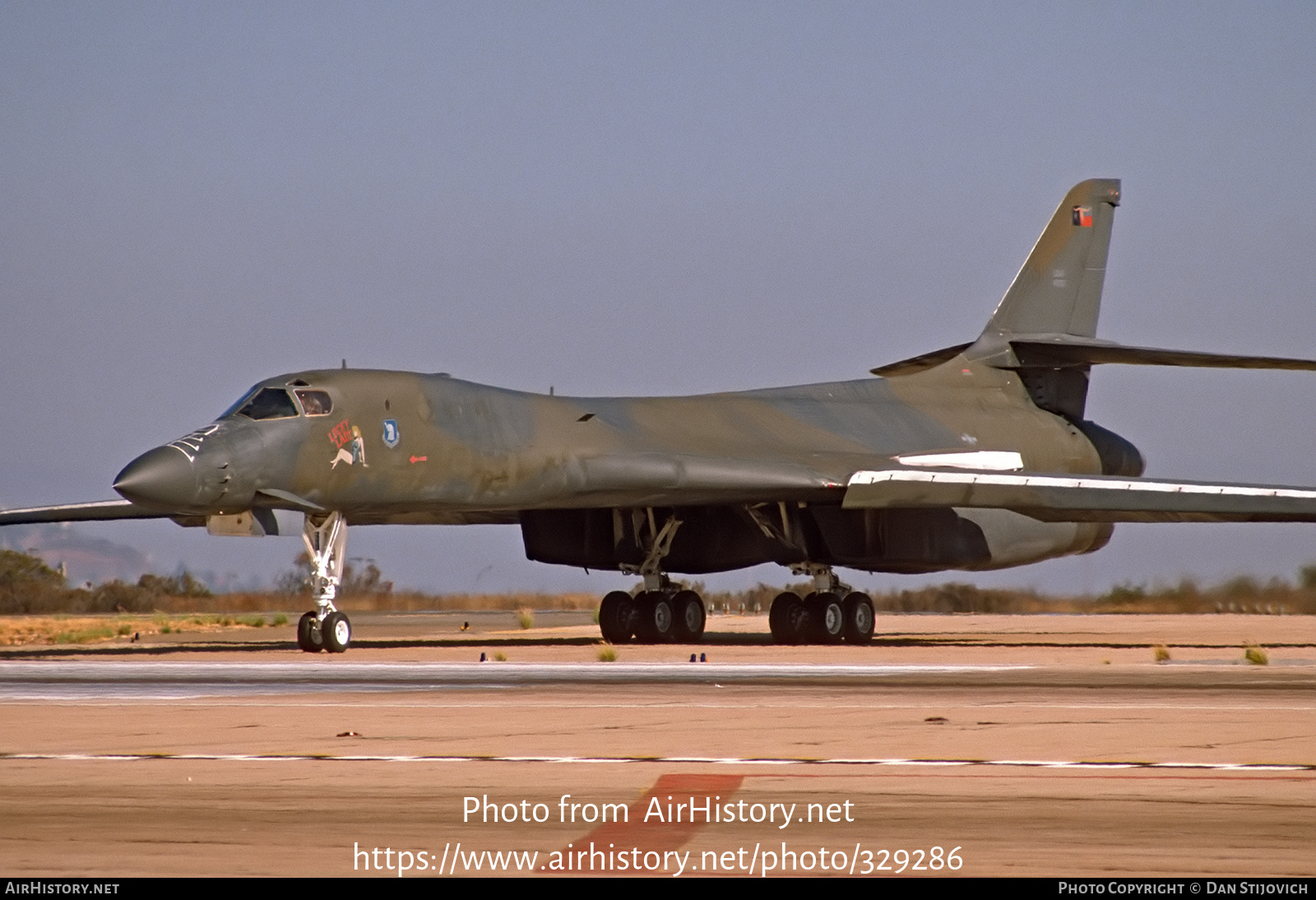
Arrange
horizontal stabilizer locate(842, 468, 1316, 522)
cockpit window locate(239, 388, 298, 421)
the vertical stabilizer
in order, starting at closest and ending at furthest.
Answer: cockpit window locate(239, 388, 298, 421) < horizontal stabilizer locate(842, 468, 1316, 522) < the vertical stabilizer

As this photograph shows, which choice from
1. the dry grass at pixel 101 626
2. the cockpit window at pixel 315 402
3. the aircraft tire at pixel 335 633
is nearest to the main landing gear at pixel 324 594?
the aircraft tire at pixel 335 633

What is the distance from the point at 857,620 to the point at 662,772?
17.7m

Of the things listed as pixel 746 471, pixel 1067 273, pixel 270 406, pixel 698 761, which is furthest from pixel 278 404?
pixel 1067 273

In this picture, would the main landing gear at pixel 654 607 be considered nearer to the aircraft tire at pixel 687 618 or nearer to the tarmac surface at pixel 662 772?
the aircraft tire at pixel 687 618

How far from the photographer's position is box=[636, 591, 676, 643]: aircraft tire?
86.3ft

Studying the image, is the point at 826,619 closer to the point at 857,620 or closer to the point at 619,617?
the point at 857,620

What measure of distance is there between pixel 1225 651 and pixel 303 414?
36.0 ft

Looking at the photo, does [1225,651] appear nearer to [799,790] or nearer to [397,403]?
[397,403]

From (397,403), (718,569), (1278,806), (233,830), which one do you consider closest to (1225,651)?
(718,569)

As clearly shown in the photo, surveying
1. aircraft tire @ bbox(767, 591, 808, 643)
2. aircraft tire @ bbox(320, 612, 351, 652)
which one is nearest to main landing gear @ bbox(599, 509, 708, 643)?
aircraft tire @ bbox(767, 591, 808, 643)

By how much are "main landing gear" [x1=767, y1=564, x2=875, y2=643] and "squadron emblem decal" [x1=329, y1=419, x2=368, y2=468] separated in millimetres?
6862

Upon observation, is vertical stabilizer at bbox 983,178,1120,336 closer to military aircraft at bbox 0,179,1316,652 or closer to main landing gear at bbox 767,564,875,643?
military aircraft at bbox 0,179,1316,652

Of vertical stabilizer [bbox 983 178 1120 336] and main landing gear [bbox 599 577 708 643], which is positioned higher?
vertical stabilizer [bbox 983 178 1120 336]

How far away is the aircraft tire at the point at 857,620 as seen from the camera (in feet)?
86.7
